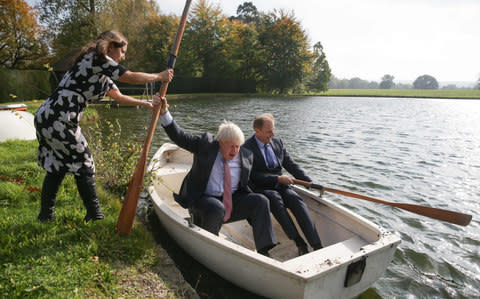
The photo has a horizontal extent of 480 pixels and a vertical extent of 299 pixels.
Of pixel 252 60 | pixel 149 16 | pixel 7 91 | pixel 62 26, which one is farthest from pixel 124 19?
pixel 252 60

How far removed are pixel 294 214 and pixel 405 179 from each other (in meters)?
5.22

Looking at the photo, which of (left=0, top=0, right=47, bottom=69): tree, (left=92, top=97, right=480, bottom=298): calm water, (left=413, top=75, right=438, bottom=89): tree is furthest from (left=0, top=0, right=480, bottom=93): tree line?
(left=413, top=75, right=438, bottom=89): tree

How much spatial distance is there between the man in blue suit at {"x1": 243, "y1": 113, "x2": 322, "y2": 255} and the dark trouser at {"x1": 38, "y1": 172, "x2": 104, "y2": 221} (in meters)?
1.80

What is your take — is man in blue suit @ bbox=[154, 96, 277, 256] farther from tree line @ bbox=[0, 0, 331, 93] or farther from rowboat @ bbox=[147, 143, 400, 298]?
tree line @ bbox=[0, 0, 331, 93]

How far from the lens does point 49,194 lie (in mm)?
2826

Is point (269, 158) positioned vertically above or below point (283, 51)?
below

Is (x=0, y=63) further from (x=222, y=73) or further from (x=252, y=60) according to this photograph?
(x=252, y=60)

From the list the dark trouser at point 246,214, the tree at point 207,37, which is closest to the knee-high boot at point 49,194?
the dark trouser at point 246,214

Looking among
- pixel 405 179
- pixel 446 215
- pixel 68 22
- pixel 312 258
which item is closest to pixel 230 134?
pixel 312 258

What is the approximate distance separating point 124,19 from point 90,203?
84.2 feet

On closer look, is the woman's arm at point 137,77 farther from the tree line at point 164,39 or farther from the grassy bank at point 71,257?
the tree line at point 164,39

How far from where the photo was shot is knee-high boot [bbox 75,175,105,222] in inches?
109

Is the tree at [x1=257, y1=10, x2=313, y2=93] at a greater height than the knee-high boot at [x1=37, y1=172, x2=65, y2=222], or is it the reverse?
the tree at [x1=257, y1=10, x2=313, y2=93]

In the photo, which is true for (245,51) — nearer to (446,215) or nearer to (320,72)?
(320,72)
